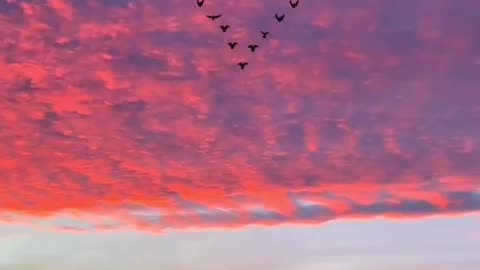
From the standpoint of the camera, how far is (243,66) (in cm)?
6962

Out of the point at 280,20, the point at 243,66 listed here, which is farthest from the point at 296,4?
the point at 243,66

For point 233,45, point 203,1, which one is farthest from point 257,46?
point 203,1

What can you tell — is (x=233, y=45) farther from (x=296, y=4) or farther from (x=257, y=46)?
(x=296, y=4)

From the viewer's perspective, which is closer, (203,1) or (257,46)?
(203,1)

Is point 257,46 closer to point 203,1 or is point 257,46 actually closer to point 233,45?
point 233,45

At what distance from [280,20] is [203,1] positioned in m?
5.92

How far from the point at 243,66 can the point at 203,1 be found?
25.9ft

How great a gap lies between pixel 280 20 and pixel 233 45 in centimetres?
392

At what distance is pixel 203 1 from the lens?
63312 millimetres

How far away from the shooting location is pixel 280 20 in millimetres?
65875

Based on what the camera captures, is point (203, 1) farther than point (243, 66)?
No

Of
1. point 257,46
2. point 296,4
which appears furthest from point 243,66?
point 296,4

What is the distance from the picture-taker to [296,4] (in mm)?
63781

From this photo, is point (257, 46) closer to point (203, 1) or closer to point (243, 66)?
point (243, 66)
